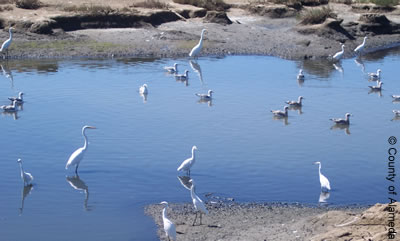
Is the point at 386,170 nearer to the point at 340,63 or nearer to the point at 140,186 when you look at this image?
the point at 140,186

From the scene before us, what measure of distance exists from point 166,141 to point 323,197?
5761 mm

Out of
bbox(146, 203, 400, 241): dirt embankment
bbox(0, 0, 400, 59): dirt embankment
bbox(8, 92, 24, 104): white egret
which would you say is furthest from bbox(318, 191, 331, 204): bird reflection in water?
bbox(0, 0, 400, 59): dirt embankment

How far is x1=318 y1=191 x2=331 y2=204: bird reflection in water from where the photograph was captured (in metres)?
15.7

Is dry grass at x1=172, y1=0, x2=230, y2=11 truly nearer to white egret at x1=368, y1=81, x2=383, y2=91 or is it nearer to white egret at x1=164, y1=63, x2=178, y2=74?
white egret at x1=164, y1=63, x2=178, y2=74

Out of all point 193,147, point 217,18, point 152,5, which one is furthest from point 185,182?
point 152,5

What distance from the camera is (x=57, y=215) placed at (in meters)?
14.7

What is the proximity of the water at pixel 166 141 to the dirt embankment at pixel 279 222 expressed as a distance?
0.64m

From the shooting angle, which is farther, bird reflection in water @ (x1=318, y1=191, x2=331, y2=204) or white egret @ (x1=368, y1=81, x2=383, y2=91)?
white egret @ (x1=368, y1=81, x2=383, y2=91)

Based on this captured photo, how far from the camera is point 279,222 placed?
14203mm

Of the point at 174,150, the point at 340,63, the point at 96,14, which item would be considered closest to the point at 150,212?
the point at 174,150

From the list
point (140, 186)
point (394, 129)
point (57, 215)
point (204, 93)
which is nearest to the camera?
point (57, 215)

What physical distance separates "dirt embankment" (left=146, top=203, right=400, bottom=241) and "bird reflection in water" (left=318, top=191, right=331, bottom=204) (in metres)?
0.46

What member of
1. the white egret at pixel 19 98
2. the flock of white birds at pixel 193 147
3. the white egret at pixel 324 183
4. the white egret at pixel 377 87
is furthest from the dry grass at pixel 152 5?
the white egret at pixel 324 183

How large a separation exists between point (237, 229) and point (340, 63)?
2047 centimetres
